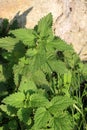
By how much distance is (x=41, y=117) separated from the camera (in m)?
2.59

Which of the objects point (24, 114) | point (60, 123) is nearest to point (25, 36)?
point (24, 114)

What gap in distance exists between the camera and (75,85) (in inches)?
130

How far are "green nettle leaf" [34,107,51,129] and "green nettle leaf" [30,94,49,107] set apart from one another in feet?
0.13

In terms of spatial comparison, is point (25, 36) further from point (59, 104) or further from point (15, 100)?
point (59, 104)

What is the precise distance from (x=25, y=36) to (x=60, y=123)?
0.79m

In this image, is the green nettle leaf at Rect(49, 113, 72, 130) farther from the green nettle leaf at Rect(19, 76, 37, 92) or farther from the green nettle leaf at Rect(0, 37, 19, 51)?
the green nettle leaf at Rect(0, 37, 19, 51)

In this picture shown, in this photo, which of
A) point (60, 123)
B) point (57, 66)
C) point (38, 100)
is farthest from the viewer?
point (57, 66)

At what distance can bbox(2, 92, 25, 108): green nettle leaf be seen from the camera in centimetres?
268

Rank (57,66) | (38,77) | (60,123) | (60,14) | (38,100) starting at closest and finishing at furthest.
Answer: (60,123) < (38,100) < (57,66) < (38,77) < (60,14)

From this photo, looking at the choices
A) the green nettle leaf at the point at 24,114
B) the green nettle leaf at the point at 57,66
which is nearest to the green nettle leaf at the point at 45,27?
the green nettle leaf at the point at 57,66

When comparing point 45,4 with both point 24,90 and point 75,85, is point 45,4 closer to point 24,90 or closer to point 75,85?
point 75,85

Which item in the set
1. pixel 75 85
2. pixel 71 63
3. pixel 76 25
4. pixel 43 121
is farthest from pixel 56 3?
pixel 43 121

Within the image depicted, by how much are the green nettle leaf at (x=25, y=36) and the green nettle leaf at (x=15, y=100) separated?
0.42 meters

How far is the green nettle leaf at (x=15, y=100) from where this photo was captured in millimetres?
2678
